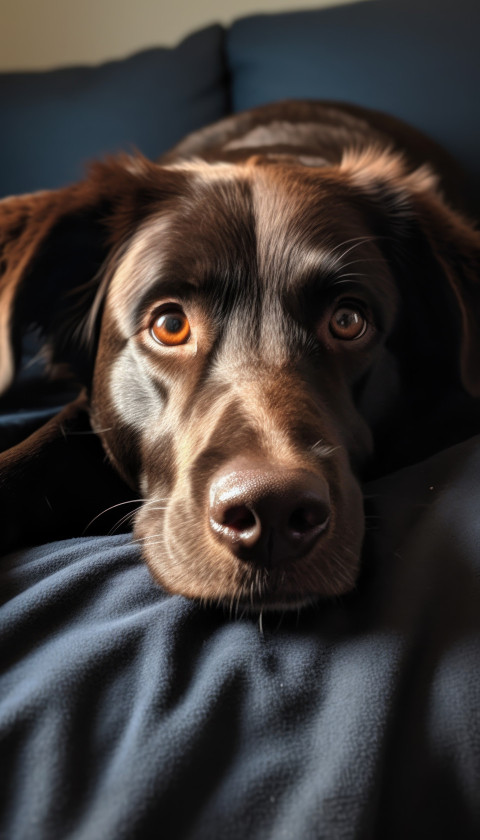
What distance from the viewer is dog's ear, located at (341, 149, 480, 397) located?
58.6 inches

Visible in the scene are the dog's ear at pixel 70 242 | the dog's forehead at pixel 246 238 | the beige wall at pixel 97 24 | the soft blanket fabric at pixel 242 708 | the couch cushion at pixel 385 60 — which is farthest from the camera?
the beige wall at pixel 97 24

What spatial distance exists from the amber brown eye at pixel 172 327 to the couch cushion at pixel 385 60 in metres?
1.79

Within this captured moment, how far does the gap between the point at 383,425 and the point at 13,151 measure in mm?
→ 2142

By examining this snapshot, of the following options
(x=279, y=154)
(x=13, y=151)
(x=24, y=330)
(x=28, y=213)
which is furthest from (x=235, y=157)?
(x=13, y=151)

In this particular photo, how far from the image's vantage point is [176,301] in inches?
50.5

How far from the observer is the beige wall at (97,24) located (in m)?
3.27

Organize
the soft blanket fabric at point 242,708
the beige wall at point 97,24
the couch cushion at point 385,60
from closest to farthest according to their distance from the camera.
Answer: the soft blanket fabric at point 242,708, the couch cushion at point 385,60, the beige wall at point 97,24

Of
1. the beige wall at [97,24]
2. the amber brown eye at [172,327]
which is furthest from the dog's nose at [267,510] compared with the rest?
the beige wall at [97,24]

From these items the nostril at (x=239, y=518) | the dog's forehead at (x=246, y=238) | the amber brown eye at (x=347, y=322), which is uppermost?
the dog's forehead at (x=246, y=238)

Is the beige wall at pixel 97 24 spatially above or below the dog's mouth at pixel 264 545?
above

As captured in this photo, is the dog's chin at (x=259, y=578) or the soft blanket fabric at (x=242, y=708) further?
the dog's chin at (x=259, y=578)

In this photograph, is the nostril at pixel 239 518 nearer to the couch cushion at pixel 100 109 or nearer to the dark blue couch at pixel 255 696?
the dark blue couch at pixel 255 696

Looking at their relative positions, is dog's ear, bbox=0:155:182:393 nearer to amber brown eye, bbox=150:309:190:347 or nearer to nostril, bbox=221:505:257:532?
amber brown eye, bbox=150:309:190:347

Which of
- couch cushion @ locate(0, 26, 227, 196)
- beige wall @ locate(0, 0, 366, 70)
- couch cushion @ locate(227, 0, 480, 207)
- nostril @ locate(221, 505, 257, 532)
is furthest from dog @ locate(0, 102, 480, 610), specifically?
beige wall @ locate(0, 0, 366, 70)
